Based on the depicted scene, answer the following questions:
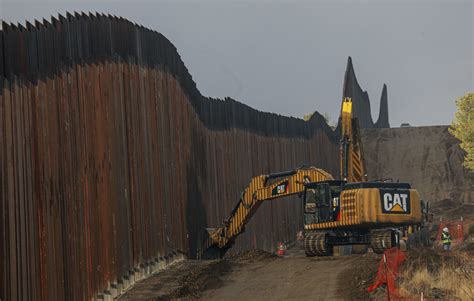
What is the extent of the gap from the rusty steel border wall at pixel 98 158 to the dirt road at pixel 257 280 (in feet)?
2.81

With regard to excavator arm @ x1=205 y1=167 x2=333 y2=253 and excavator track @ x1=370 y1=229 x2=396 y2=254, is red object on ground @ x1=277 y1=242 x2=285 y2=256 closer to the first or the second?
excavator arm @ x1=205 y1=167 x2=333 y2=253

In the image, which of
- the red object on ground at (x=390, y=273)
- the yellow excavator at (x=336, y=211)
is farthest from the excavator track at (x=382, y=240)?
the red object on ground at (x=390, y=273)

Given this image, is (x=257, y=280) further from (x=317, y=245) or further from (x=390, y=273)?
(x=317, y=245)

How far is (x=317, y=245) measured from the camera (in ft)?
113

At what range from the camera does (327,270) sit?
27.3 metres

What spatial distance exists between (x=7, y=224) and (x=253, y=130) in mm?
30041

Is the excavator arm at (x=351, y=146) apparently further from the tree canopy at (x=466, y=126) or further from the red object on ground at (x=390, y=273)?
the tree canopy at (x=466, y=126)

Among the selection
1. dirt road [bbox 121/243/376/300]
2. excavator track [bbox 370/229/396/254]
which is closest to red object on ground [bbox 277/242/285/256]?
excavator track [bbox 370/229/396/254]

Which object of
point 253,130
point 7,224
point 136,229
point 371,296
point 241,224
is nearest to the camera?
point 7,224

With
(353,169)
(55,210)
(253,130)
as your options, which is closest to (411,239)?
(353,169)

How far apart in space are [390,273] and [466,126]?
2977 inches

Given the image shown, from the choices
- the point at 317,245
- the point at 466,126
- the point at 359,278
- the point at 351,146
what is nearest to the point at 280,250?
the point at 351,146

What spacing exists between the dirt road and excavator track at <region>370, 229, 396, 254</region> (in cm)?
324

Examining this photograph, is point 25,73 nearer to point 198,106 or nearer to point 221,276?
point 221,276
